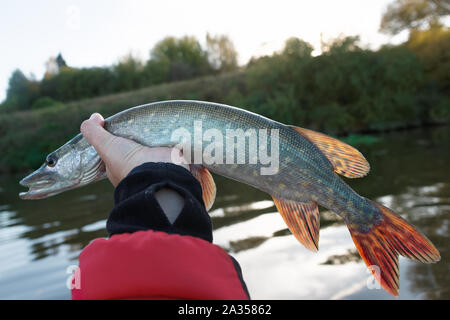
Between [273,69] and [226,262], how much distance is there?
2747 centimetres

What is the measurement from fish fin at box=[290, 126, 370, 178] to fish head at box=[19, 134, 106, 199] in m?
1.01

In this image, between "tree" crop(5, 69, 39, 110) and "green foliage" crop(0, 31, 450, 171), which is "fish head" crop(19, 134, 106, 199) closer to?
"green foliage" crop(0, 31, 450, 171)

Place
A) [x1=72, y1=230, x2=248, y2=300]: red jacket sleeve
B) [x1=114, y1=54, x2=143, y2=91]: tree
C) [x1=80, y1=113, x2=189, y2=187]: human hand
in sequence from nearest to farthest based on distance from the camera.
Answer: [x1=72, y1=230, x2=248, y2=300]: red jacket sleeve
[x1=80, y1=113, x2=189, y2=187]: human hand
[x1=114, y1=54, x2=143, y2=91]: tree

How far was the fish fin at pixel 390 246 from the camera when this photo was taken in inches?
56.6

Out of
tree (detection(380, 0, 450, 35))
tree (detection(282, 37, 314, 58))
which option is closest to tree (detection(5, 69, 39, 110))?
tree (detection(282, 37, 314, 58))

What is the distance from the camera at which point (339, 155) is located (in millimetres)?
1739

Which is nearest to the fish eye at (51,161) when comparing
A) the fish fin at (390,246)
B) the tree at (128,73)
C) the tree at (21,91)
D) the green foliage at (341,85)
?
the fish fin at (390,246)

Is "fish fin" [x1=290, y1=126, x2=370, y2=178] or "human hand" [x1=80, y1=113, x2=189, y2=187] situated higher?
"human hand" [x1=80, y1=113, x2=189, y2=187]

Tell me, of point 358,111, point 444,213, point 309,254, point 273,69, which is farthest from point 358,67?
point 309,254

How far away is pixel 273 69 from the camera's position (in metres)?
27.1

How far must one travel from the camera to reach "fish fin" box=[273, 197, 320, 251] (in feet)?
5.46

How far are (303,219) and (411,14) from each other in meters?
40.5

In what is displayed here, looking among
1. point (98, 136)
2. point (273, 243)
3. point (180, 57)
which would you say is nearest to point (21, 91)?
Result: point (180, 57)
